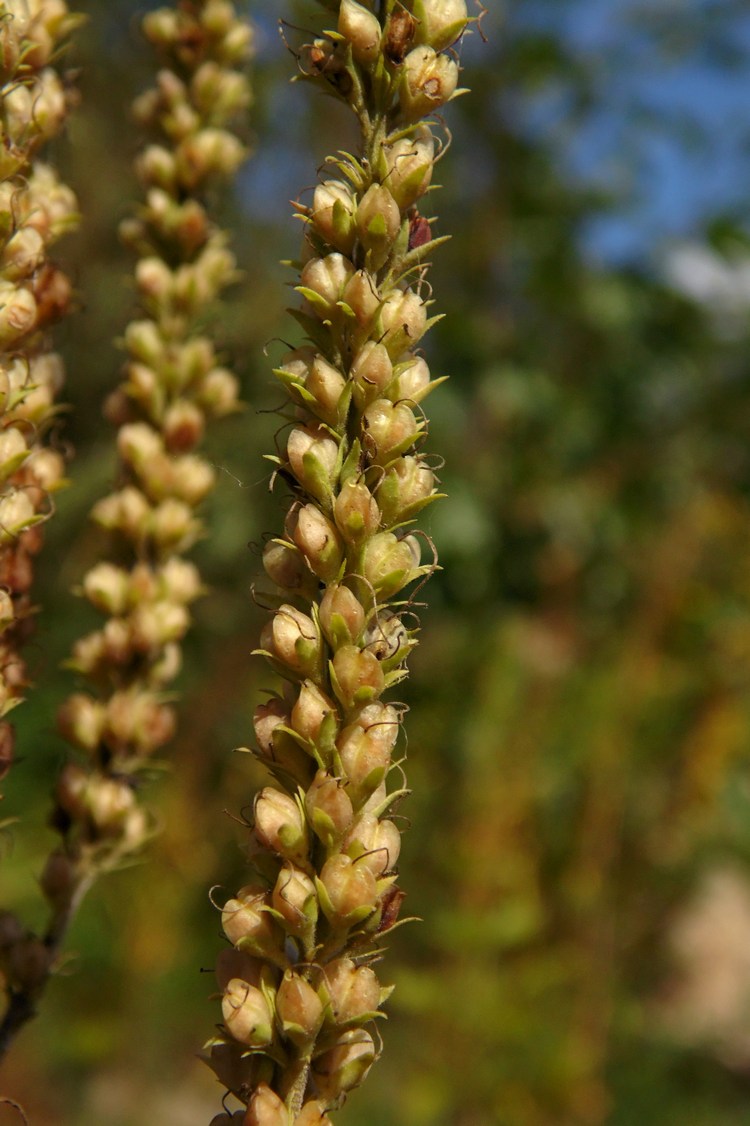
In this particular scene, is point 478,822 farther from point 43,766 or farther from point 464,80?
point 464,80

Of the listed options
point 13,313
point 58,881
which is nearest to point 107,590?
point 58,881

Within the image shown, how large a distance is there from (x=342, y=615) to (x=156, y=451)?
1.26ft

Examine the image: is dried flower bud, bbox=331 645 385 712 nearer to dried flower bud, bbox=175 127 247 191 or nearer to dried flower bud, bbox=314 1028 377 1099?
dried flower bud, bbox=314 1028 377 1099

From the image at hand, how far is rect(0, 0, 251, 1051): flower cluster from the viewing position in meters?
0.90

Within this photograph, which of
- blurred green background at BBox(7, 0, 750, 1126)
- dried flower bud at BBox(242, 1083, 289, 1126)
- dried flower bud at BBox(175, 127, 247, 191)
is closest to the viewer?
dried flower bud at BBox(242, 1083, 289, 1126)

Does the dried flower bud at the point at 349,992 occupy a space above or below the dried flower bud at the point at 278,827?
below

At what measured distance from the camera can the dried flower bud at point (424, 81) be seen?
2.10ft

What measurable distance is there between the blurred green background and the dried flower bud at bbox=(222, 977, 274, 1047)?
1.79 metres

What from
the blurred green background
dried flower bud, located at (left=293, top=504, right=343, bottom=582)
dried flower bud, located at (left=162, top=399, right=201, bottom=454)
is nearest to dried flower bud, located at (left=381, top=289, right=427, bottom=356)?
dried flower bud, located at (left=293, top=504, right=343, bottom=582)

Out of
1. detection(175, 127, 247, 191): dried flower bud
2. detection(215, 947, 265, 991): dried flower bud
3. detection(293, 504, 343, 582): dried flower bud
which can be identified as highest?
detection(175, 127, 247, 191): dried flower bud

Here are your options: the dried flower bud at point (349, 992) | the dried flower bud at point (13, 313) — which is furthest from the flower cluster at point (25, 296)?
the dried flower bud at point (349, 992)

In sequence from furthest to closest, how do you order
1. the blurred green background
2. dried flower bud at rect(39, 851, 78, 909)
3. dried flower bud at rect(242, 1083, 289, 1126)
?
the blurred green background → dried flower bud at rect(39, 851, 78, 909) → dried flower bud at rect(242, 1083, 289, 1126)

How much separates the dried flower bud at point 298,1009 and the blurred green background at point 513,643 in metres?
1.81

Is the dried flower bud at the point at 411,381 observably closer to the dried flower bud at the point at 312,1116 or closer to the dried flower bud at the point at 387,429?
the dried flower bud at the point at 387,429
